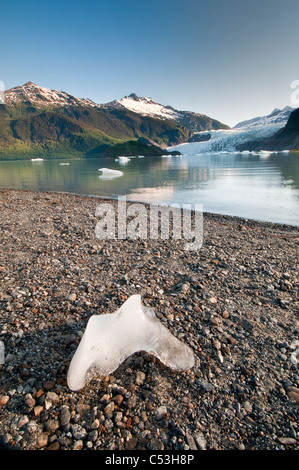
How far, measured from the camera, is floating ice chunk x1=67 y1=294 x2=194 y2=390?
354 centimetres

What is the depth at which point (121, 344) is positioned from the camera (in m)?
3.90

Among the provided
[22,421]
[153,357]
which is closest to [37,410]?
[22,421]

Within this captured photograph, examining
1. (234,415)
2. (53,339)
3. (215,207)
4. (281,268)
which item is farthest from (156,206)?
(234,415)

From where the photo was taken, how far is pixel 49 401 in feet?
10.2

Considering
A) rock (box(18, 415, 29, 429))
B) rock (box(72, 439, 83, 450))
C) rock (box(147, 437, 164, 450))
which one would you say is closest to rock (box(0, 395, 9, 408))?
rock (box(18, 415, 29, 429))

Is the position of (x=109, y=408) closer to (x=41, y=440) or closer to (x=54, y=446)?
(x=54, y=446)

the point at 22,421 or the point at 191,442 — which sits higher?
the point at 22,421

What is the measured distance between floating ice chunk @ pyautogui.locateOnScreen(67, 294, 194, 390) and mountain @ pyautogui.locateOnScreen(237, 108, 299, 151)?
6389 inches

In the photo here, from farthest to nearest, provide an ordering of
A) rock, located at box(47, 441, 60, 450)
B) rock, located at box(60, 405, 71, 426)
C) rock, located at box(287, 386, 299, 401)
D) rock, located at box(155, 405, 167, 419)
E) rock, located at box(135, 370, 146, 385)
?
rock, located at box(135, 370, 146, 385) < rock, located at box(287, 386, 299, 401) < rock, located at box(155, 405, 167, 419) < rock, located at box(60, 405, 71, 426) < rock, located at box(47, 441, 60, 450)

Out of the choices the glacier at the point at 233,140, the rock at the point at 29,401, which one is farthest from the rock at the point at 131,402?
the glacier at the point at 233,140

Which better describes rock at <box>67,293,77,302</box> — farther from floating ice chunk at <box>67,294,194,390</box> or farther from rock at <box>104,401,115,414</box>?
rock at <box>104,401,115,414</box>

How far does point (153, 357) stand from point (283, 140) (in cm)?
17583
